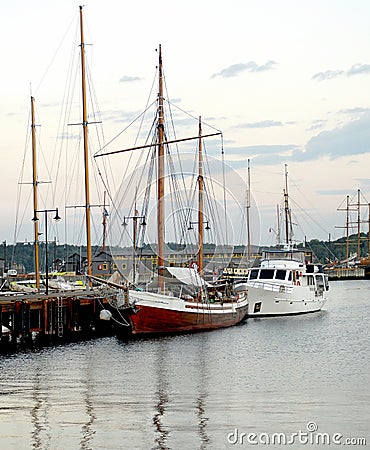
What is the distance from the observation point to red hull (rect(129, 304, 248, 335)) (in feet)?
160

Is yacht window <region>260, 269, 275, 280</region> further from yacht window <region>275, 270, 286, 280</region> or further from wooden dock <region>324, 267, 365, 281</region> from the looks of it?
wooden dock <region>324, 267, 365, 281</region>

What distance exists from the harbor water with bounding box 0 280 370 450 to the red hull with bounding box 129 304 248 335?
1205mm

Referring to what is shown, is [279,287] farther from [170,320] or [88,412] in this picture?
[88,412]

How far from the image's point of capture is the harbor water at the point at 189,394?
2366 cm

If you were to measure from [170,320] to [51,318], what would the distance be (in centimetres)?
691

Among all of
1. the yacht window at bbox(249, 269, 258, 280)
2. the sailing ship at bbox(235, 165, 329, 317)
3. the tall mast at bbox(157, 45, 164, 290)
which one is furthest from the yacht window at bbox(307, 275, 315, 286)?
the tall mast at bbox(157, 45, 164, 290)

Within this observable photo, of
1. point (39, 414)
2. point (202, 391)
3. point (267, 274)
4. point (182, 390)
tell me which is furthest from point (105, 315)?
point (267, 274)

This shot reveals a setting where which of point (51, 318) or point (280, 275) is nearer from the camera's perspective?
point (51, 318)

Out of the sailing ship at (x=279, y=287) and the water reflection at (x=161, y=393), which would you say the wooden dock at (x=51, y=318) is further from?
the sailing ship at (x=279, y=287)

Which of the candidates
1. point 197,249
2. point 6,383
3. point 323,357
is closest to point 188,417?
point 6,383

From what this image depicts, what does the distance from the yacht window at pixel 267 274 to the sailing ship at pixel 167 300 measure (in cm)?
774

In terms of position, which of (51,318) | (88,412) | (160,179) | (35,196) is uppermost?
(160,179)

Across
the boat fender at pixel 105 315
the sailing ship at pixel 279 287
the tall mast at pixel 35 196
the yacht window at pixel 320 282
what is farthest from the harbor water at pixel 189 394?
the yacht window at pixel 320 282

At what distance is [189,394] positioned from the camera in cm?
3103
